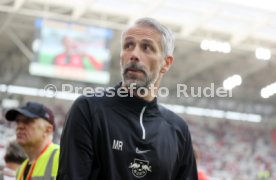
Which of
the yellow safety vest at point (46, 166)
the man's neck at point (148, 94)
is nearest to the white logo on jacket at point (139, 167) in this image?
the man's neck at point (148, 94)

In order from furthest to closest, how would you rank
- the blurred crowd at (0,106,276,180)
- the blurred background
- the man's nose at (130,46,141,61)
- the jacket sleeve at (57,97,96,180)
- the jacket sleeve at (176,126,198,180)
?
1. the blurred crowd at (0,106,276,180)
2. the blurred background
3. the jacket sleeve at (176,126,198,180)
4. the man's nose at (130,46,141,61)
5. the jacket sleeve at (57,97,96,180)

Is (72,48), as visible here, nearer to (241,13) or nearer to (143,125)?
(241,13)

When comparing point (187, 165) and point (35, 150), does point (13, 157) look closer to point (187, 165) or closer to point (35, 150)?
point (35, 150)

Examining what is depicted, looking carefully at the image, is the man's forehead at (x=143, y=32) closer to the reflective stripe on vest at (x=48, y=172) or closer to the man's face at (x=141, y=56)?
the man's face at (x=141, y=56)

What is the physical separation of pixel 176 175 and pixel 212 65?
63.4 feet

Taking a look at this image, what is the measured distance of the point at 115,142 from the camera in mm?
1766

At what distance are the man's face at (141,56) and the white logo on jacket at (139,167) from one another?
27cm

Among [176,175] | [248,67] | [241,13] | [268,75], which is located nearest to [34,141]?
[176,175]

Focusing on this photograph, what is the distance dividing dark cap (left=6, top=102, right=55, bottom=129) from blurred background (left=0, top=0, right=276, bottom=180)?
5.02 meters

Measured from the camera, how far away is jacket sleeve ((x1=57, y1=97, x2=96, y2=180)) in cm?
169

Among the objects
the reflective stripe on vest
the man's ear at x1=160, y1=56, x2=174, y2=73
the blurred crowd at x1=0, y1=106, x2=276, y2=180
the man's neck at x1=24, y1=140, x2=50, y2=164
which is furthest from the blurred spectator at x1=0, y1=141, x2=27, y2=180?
the blurred crowd at x1=0, y1=106, x2=276, y2=180

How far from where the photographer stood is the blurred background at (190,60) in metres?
14.4

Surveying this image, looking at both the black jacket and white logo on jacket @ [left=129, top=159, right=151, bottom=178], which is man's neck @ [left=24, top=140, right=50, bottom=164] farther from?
white logo on jacket @ [left=129, top=159, right=151, bottom=178]

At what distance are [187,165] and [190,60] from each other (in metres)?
18.7
